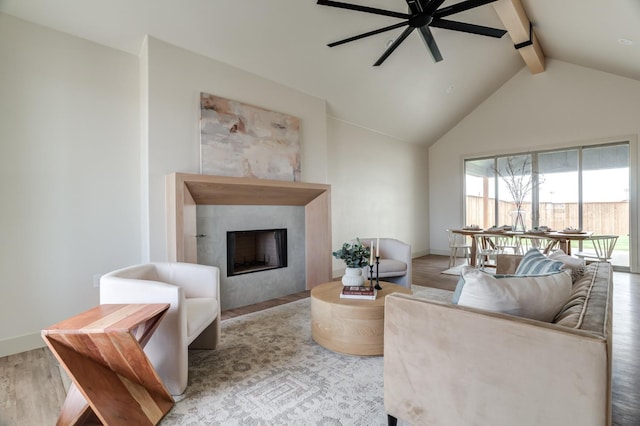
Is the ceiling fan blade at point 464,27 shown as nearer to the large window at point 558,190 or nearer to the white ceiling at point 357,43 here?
the white ceiling at point 357,43

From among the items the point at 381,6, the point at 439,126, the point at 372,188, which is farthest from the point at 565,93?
the point at 381,6

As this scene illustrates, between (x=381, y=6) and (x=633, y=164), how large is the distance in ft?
16.9

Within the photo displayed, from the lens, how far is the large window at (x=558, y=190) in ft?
18.0

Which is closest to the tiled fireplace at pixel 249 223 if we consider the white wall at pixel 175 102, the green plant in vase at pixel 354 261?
the white wall at pixel 175 102

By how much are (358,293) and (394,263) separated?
1.38 m

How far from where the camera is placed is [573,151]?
19.2 feet

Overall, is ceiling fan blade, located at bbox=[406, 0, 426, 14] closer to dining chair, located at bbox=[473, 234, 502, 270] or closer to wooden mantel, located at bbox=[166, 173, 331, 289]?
wooden mantel, located at bbox=[166, 173, 331, 289]

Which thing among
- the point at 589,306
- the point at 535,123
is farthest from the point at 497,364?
the point at 535,123

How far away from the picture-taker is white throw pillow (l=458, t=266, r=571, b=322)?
132cm

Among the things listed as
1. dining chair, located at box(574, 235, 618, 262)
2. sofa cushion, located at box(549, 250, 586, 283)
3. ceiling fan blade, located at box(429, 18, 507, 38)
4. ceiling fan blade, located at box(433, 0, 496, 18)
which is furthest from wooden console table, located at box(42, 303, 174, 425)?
dining chair, located at box(574, 235, 618, 262)

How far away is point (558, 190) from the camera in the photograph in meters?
6.07

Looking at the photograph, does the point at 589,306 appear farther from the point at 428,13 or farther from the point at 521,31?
the point at 521,31

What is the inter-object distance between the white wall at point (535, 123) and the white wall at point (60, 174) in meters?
6.55

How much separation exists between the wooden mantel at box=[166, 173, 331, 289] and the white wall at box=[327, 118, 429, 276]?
0.83 meters
